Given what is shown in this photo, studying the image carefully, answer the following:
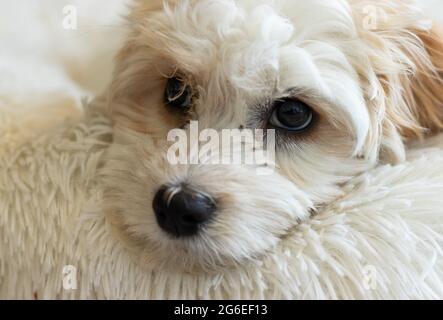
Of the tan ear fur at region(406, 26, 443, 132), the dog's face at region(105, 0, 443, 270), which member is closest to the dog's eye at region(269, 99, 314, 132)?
the dog's face at region(105, 0, 443, 270)

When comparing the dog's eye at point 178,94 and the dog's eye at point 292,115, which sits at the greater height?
the dog's eye at point 178,94

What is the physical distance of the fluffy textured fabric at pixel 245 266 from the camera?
1.15m

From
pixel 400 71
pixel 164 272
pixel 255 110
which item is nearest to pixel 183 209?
pixel 164 272

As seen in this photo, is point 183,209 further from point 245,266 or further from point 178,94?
point 178,94

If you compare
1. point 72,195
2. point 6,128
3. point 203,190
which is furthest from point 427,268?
point 6,128

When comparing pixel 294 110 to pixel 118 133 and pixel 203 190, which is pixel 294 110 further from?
pixel 118 133

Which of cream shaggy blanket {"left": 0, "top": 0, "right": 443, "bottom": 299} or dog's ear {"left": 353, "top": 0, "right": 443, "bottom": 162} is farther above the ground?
dog's ear {"left": 353, "top": 0, "right": 443, "bottom": 162}

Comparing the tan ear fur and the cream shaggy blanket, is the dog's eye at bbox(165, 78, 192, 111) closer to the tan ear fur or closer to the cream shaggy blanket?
the cream shaggy blanket

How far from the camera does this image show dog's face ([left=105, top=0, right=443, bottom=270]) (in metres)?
1.18

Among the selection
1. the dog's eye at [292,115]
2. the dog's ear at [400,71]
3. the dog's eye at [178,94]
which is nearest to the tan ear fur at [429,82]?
the dog's ear at [400,71]

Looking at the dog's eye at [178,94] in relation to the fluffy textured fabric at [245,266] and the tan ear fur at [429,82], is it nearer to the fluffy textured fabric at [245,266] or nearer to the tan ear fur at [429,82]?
the fluffy textured fabric at [245,266]

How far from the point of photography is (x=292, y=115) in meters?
1.31

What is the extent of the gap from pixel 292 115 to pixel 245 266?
1.02 ft
